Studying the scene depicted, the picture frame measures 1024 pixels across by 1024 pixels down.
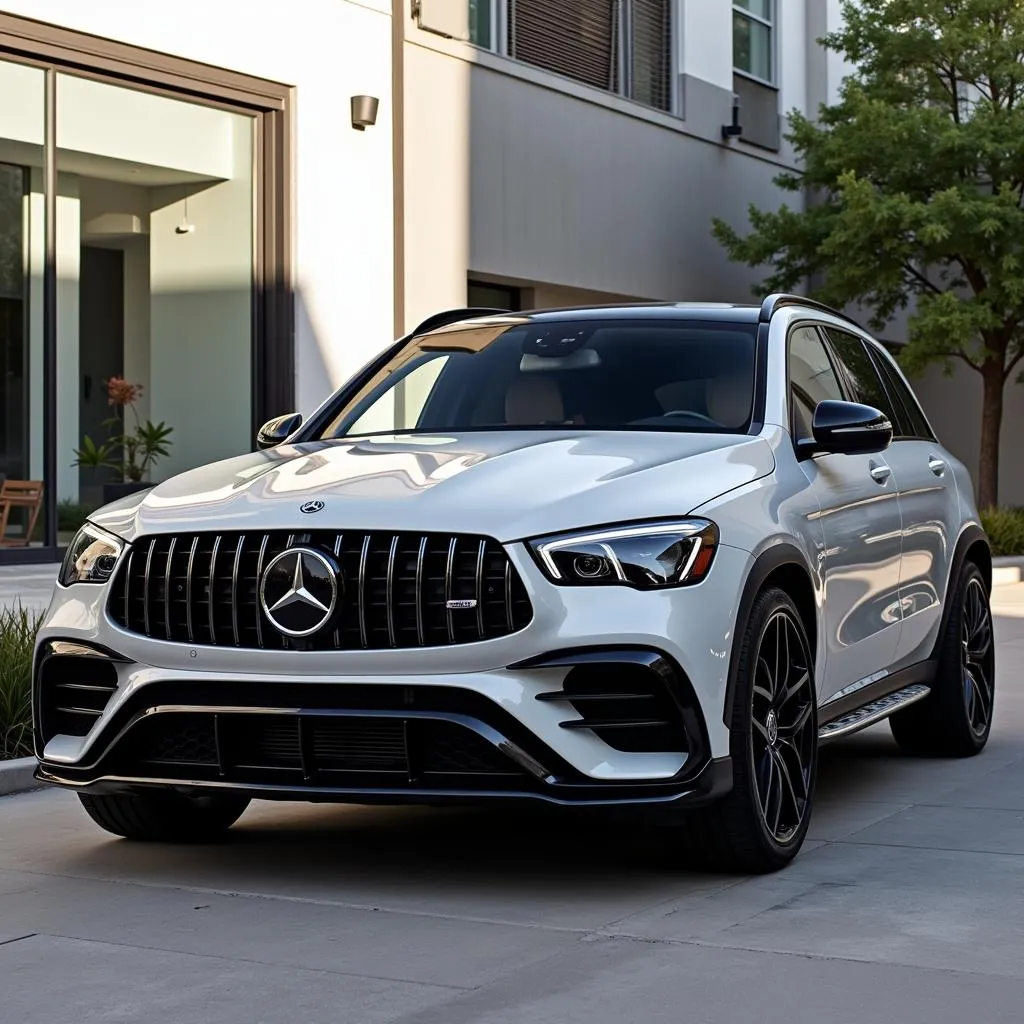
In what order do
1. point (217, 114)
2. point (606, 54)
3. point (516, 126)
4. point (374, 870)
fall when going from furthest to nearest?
point (606, 54) → point (516, 126) → point (217, 114) → point (374, 870)

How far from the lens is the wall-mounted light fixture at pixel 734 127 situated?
990 inches

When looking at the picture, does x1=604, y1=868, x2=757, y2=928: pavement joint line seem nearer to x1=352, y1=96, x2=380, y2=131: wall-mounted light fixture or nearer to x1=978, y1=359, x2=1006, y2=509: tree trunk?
x1=352, y1=96, x2=380, y2=131: wall-mounted light fixture

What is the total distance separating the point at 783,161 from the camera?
2700 cm

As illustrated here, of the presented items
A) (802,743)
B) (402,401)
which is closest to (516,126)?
(402,401)

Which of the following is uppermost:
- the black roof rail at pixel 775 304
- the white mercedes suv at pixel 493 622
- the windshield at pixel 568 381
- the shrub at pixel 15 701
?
the black roof rail at pixel 775 304

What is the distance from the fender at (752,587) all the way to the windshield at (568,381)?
551 mm

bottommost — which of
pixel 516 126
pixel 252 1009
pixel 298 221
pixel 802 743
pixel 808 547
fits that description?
pixel 252 1009

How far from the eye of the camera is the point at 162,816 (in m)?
6.05

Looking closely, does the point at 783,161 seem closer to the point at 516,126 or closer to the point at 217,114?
the point at 516,126

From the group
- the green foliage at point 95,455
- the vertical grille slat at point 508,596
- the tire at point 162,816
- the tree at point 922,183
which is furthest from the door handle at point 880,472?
the tree at point 922,183

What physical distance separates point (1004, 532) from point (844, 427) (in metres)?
17.8

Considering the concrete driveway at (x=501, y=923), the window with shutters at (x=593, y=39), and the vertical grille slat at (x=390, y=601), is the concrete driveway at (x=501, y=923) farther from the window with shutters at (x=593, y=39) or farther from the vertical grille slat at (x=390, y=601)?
the window with shutters at (x=593, y=39)

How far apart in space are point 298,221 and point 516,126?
407 cm

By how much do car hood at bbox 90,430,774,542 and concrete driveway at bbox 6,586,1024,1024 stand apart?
102 centimetres
